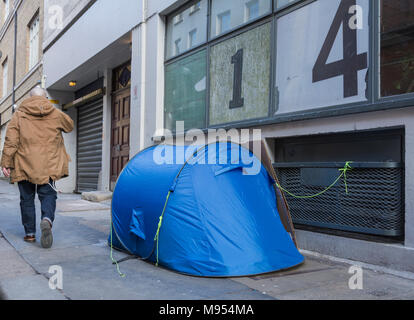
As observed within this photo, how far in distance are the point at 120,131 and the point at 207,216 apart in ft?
24.4

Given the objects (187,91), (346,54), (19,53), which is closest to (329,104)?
(346,54)

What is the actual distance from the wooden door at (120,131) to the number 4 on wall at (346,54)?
634cm

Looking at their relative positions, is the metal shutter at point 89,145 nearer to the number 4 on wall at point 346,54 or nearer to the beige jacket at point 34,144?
the beige jacket at point 34,144

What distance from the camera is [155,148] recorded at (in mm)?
4582

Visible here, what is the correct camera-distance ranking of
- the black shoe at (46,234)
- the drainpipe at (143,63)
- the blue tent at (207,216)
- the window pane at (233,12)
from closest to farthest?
the blue tent at (207,216) < the black shoe at (46,234) < the window pane at (233,12) < the drainpipe at (143,63)

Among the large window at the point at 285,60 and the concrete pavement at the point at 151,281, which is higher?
the large window at the point at 285,60

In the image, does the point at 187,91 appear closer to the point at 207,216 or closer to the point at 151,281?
the point at 207,216

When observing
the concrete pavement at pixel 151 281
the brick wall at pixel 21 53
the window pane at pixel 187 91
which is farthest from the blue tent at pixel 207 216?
the brick wall at pixel 21 53

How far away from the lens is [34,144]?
16.0 ft

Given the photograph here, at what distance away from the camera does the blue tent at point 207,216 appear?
3.62 meters

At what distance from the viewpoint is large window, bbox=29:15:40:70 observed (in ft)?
51.5

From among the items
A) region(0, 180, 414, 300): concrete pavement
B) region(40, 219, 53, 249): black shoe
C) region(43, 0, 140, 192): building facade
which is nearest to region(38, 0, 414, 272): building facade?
region(0, 180, 414, 300): concrete pavement

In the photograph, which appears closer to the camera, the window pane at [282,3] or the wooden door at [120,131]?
the window pane at [282,3]

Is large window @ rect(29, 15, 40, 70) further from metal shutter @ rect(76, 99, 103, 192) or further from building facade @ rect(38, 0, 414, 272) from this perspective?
building facade @ rect(38, 0, 414, 272)
